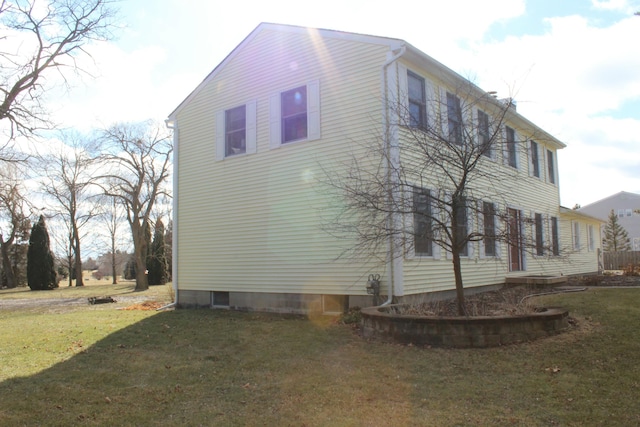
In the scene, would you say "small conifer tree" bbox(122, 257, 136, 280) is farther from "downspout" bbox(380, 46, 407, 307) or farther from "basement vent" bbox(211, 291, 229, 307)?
"downspout" bbox(380, 46, 407, 307)

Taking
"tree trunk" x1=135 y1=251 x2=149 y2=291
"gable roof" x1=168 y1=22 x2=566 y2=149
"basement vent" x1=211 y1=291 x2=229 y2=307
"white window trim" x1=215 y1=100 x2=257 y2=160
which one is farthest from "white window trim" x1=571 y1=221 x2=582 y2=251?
"tree trunk" x1=135 y1=251 x2=149 y2=291

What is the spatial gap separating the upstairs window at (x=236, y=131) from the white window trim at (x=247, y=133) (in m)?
0.09

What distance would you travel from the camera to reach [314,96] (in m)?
10.7

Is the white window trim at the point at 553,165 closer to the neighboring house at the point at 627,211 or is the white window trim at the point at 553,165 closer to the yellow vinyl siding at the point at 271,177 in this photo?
the yellow vinyl siding at the point at 271,177

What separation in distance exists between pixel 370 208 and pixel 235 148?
5.65m

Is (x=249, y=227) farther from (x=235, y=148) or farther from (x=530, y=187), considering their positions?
(x=530, y=187)

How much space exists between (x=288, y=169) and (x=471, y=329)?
6042mm

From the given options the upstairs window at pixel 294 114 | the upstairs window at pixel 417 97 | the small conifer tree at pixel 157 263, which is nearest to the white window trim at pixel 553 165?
the upstairs window at pixel 417 97

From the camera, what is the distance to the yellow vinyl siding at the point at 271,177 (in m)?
10.0

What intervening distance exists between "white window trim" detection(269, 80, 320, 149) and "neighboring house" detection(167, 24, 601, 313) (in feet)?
0.08

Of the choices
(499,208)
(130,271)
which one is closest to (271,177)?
(499,208)

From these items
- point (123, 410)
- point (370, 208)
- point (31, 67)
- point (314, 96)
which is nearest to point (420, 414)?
point (123, 410)

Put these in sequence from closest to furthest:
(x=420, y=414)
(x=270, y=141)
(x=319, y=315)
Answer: (x=420, y=414) < (x=319, y=315) < (x=270, y=141)

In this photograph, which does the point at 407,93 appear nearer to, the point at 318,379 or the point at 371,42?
the point at 371,42
